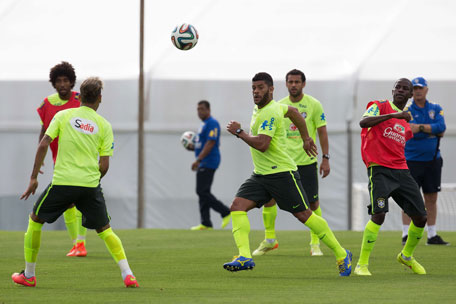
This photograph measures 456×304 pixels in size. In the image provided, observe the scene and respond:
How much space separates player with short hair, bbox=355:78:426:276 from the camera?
8.73 metres

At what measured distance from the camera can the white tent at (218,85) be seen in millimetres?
18531

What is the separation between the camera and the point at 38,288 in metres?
7.90

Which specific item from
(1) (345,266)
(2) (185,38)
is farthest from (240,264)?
(2) (185,38)

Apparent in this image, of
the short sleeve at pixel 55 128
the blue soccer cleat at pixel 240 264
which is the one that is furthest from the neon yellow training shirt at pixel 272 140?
the short sleeve at pixel 55 128

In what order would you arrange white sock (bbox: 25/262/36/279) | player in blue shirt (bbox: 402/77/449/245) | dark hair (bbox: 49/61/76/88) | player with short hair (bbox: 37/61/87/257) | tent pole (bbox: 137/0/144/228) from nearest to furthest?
white sock (bbox: 25/262/36/279)
dark hair (bbox: 49/61/76/88)
player with short hair (bbox: 37/61/87/257)
player in blue shirt (bbox: 402/77/449/245)
tent pole (bbox: 137/0/144/228)

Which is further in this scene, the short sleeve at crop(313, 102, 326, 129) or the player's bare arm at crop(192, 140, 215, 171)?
the player's bare arm at crop(192, 140, 215, 171)

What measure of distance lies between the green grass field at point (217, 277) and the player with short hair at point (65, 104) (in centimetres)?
29

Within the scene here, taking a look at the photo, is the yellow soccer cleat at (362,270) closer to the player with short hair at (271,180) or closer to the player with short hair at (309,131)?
the player with short hair at (271,180)

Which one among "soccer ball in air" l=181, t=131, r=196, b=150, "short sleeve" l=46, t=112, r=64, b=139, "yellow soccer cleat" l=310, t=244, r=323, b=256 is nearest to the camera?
"short sleeve" l=46, t=112, r=64, b=139

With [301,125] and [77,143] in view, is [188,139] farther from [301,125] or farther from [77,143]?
[77,143]

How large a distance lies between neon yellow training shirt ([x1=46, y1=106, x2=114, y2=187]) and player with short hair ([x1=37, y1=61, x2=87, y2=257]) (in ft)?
9.06

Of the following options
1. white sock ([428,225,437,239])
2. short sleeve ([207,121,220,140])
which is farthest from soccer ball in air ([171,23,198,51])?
white sock ([428,225,437,239])

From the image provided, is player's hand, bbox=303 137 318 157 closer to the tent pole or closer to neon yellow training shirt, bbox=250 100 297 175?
neon yellow training shirt, bbox=250 100 297 175

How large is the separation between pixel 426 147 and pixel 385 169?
13.1 ft
